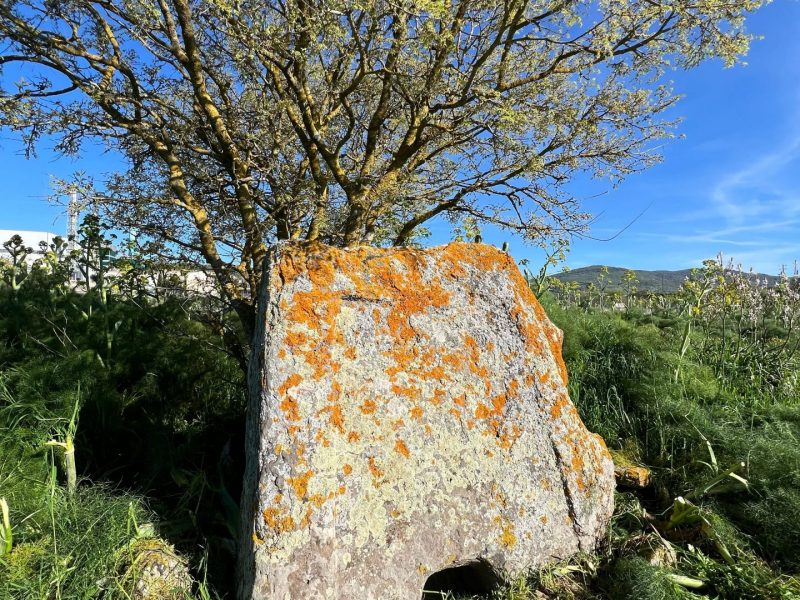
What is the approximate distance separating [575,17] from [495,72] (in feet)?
3.25

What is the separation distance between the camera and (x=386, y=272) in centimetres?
304

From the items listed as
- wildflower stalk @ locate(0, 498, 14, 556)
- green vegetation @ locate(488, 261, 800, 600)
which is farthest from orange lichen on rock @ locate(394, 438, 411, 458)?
wildflower stalk @ locate(0, 498, 14, 556)

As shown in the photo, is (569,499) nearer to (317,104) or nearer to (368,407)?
A: (368,407)

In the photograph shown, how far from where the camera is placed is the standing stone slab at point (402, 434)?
230 centimetres

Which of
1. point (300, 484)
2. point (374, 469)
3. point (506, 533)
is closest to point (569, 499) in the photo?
point (506, 533)

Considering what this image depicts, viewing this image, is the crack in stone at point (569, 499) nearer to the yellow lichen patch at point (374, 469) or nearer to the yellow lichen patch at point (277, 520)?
the yellow lichen patch at point (374, 469)

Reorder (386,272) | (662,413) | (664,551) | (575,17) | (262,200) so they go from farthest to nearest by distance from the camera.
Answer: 1. (575,17)
2. (262,200)
3. (662,413)
4. (386,272)
5. (664,551)

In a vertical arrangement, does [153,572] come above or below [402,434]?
below

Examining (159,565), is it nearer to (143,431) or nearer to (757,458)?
(143,431)

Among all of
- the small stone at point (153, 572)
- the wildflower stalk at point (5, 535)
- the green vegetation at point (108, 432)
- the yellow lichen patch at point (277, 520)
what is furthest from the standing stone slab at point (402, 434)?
the wildflower stalk at point (5, 535)

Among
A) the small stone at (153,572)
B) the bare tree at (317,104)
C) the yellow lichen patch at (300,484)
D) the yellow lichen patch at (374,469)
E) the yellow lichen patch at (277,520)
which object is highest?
A: the bare tree at (317,104)

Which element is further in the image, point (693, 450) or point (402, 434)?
point (693, 450)

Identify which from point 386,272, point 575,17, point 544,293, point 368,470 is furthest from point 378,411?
point 575,17

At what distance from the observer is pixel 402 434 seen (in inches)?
104
